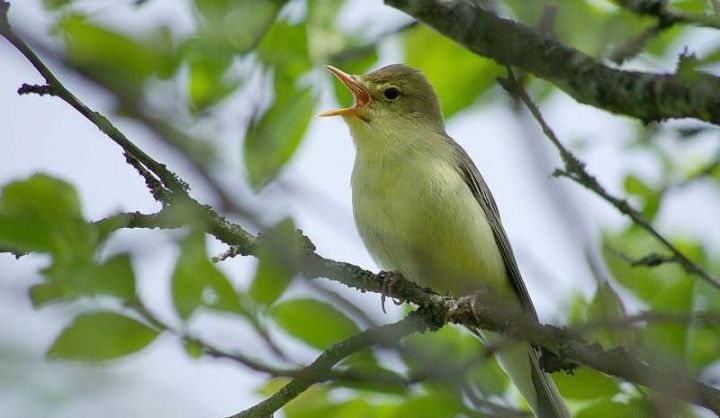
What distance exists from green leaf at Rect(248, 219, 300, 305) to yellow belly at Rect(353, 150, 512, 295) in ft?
9.41

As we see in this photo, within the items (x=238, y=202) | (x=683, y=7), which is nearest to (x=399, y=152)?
(x=683, y=7)

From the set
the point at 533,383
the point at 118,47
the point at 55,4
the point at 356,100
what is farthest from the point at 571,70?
the point at 356,100

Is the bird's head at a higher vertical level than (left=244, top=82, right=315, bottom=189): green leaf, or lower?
higher

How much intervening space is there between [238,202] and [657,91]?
1767mm

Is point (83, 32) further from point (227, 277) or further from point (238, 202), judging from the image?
point (238, 202)

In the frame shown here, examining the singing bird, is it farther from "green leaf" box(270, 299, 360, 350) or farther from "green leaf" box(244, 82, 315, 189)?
"green leaf" box(270, 299, 360, 350)

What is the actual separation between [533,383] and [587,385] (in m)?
1.76

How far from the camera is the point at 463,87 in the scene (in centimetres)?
429

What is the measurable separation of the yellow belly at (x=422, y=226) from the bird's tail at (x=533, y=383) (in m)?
0.47

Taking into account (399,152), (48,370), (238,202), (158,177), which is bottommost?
(238,202)

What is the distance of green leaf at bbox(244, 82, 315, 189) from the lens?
9.49 ft

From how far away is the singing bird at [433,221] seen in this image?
5551 mm

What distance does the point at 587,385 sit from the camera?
3.26 meters

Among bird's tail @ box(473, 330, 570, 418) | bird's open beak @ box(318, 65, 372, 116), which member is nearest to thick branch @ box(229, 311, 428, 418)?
bird's tail @ box(473, 330, 570, 418)
